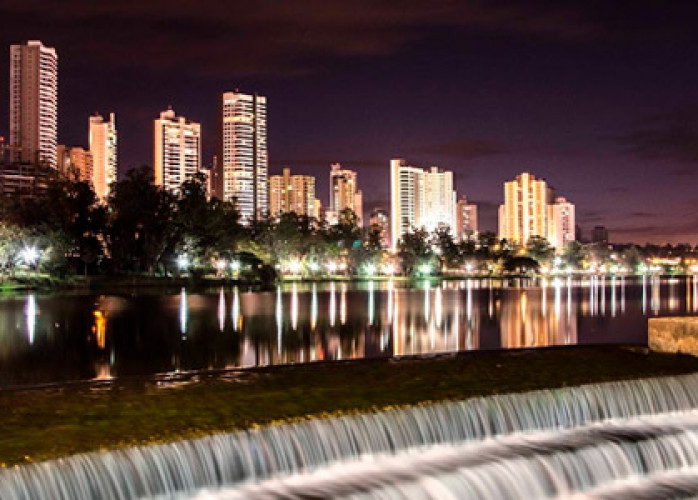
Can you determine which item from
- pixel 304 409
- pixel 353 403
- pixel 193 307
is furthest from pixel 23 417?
pixel 193 307

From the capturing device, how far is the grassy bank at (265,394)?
32.9 feet

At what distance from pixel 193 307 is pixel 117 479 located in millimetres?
36406

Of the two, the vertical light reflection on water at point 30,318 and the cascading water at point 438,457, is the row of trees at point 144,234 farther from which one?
the cascading water at point 438,457

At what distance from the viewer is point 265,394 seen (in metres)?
12.6

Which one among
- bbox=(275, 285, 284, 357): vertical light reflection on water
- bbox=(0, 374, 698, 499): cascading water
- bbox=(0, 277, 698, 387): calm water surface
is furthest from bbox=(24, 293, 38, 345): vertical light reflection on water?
bbox=(0, 374, 698, 499): cascading water

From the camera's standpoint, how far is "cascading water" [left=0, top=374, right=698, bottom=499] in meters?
9.30

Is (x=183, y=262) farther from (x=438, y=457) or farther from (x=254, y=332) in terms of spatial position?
(x=438, y=457)

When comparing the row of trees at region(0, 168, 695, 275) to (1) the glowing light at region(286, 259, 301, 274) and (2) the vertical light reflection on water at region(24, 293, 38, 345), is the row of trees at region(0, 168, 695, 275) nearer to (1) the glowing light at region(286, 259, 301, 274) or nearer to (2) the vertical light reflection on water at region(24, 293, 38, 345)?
(1) the glowing light at region(286, 259, 301, 274)

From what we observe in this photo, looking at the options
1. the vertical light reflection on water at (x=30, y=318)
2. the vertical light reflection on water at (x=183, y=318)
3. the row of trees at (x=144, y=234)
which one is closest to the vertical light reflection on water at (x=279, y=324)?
the vertical light reflection on water at (x=183, y=318)

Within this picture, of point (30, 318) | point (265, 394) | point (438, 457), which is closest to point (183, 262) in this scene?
point (30, 318)

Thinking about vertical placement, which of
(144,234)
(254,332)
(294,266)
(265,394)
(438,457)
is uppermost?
(144,234)

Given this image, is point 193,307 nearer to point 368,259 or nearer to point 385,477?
point 385,477

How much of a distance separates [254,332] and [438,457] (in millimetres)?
18702

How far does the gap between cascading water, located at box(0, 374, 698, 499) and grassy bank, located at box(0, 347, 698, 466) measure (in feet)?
1.07
